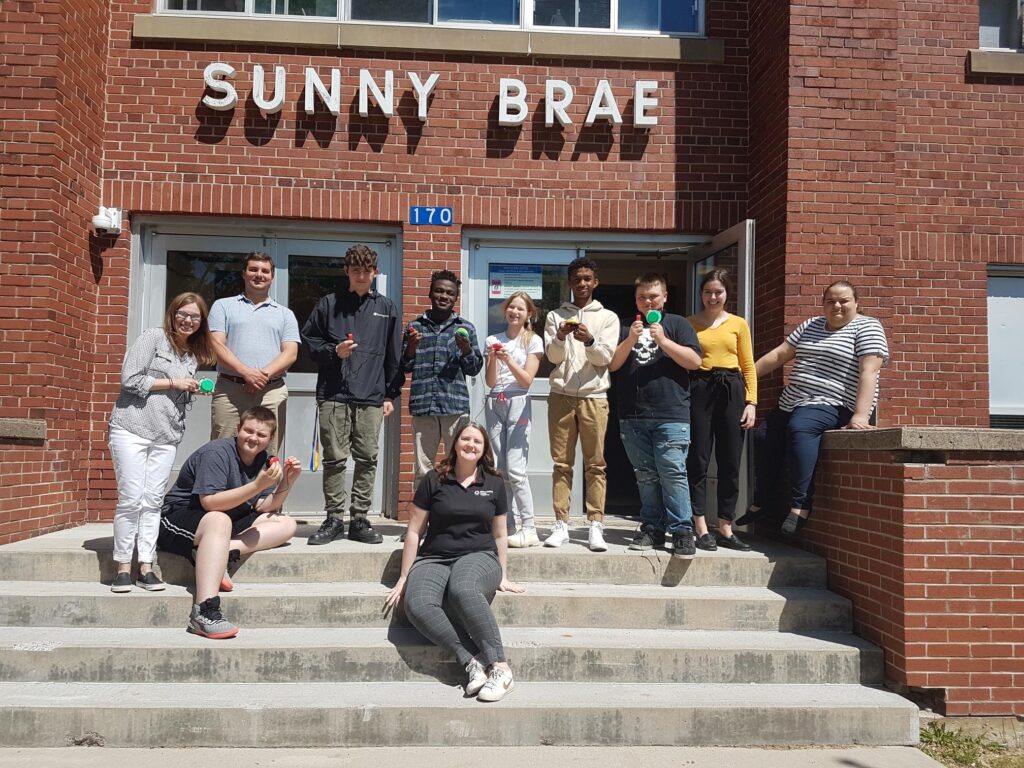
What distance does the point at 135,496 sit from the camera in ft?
15.9

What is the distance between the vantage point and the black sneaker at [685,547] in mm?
5137

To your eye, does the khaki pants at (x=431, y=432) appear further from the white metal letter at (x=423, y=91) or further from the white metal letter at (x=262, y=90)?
the white metal letter at (x=262, y=90)

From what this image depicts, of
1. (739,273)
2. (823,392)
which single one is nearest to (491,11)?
(739,273)

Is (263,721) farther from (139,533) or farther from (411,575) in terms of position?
(139,533)

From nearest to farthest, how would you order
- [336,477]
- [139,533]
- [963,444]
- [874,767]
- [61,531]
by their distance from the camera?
[874,767], [963,444], [139,533], [336,477], [61,531]

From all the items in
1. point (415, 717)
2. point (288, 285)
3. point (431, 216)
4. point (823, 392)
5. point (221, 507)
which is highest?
point (431, 216)

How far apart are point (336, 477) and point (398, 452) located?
55.6 inches

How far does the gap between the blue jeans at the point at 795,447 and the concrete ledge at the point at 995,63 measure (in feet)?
11.9

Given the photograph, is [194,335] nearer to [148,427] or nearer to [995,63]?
[148,427]

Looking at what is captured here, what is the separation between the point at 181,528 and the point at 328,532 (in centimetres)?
97

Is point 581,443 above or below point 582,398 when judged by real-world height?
below

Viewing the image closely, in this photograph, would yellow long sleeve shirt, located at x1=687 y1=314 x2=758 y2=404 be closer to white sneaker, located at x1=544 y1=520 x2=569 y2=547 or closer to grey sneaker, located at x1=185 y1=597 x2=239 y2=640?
white sneaker, located at x1=544 y1=520 x2=569 y2=547

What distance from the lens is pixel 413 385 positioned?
553 centimetres

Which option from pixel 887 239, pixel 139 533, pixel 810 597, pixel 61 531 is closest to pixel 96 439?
pixel 61 531
